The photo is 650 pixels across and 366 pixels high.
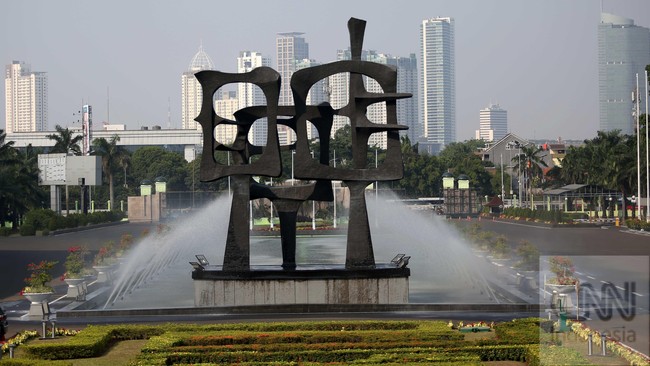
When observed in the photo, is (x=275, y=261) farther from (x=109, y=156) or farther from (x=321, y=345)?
(x=109, y=156)

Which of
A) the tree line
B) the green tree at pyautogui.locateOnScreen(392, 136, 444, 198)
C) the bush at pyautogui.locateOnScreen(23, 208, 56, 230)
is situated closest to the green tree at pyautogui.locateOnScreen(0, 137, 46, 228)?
the tree line

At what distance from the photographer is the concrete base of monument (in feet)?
106

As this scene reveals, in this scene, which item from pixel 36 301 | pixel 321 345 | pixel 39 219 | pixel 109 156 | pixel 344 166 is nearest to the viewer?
pixel 321 345

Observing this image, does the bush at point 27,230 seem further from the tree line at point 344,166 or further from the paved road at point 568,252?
the tree line at point 344,166

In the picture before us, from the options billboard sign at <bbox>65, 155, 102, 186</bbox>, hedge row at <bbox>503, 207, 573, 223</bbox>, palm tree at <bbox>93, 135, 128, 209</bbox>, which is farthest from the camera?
palm tree at <bbox>93, 135, 128, 209</bbox>

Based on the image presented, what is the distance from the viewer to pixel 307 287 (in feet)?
106

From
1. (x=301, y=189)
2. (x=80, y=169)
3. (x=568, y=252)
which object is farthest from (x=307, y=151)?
(x=80, y=169)

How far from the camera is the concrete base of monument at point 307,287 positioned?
106 ft

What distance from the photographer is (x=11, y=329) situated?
30.4 m

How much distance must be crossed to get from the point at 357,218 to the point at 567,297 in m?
6.36

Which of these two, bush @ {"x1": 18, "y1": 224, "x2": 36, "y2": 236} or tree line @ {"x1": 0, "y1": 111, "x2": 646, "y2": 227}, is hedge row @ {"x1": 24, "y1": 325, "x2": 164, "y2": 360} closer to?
bush @ {"x1": 18, "y1": 224, "x2": 36, "y2": 236}

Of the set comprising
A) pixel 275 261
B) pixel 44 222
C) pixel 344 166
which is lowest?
pixel 275 261

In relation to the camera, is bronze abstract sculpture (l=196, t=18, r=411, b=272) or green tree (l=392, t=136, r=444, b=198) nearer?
bronze abstract sculpture (l=196, t=18, r=411, b=272)

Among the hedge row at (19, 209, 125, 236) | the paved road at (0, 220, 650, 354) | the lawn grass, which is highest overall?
the hedge row at (19, 209, 125, 236)
